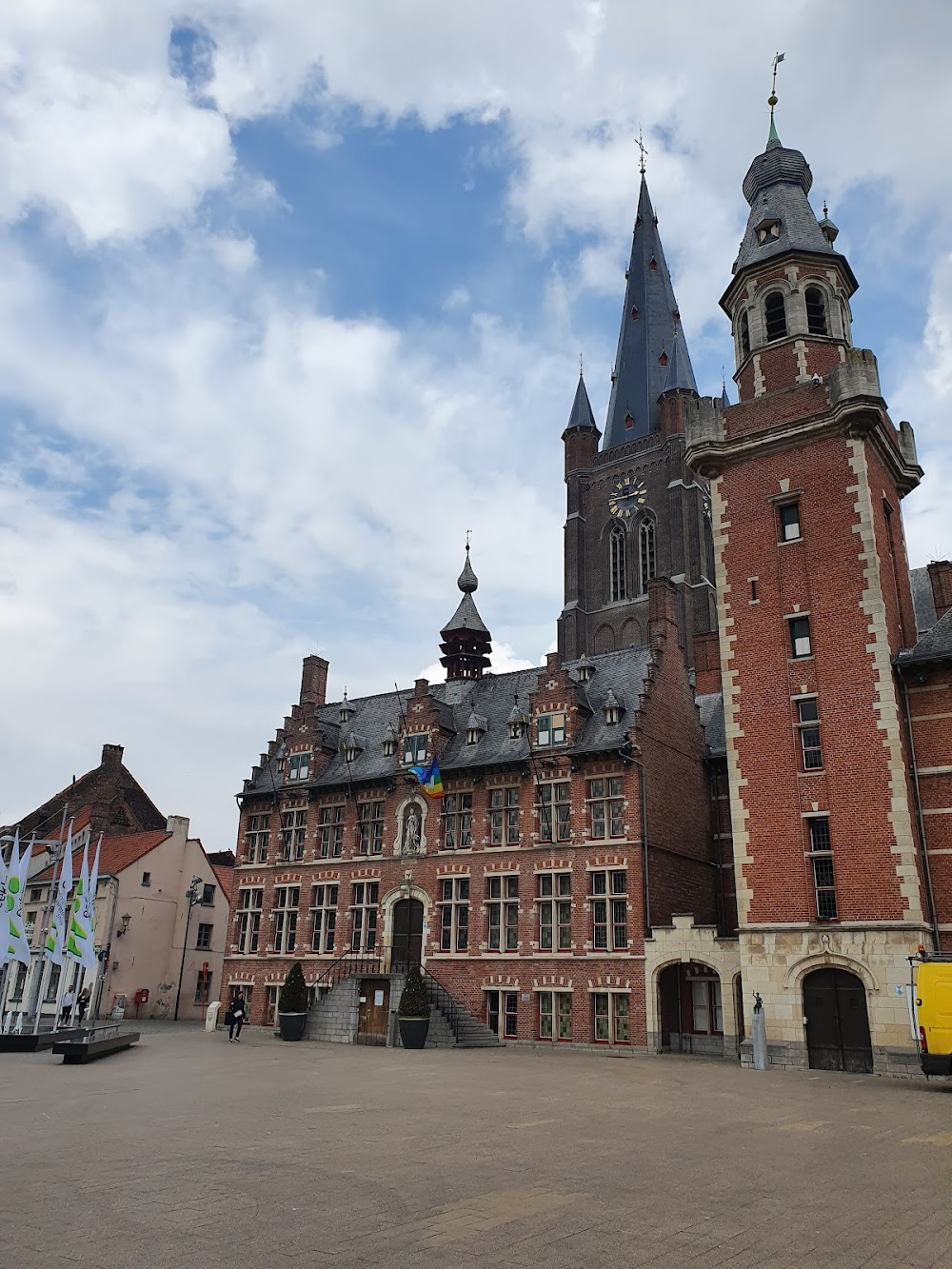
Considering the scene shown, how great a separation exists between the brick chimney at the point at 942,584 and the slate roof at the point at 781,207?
11052 millimetres

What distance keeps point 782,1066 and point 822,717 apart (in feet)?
32.7

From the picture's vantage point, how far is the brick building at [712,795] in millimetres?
27969

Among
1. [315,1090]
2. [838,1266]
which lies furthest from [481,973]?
[838,1266]

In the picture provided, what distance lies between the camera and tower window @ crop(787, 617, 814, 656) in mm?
30630

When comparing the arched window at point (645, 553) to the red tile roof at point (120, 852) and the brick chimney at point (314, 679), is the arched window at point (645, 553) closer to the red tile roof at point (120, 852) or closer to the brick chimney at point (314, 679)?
the brick chimney at point (314, 679)

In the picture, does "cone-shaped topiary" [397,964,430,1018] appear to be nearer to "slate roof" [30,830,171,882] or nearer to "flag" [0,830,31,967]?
"flag" [0,830,31,967]

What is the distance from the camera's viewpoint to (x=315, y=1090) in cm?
1962

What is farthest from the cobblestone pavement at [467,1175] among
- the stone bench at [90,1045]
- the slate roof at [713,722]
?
the slate roof at [713,722]

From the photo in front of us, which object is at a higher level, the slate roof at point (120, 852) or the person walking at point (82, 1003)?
the slate roof at point (120, 852)

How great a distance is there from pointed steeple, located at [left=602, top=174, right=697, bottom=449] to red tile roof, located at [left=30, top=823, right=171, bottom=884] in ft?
161

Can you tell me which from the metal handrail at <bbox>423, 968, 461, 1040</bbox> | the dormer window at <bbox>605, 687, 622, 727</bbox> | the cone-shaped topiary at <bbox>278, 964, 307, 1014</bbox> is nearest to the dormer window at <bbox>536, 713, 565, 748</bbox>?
the dormer window at <bbox>605, 687, 622, 727</bbox>

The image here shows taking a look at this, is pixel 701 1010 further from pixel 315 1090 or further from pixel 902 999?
pixel 315 1090

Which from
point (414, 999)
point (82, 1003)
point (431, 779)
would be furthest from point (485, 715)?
point (82, 1003)

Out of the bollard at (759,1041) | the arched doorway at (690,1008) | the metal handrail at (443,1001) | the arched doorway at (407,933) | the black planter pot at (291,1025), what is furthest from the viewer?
the arched doorway at (407,933)
